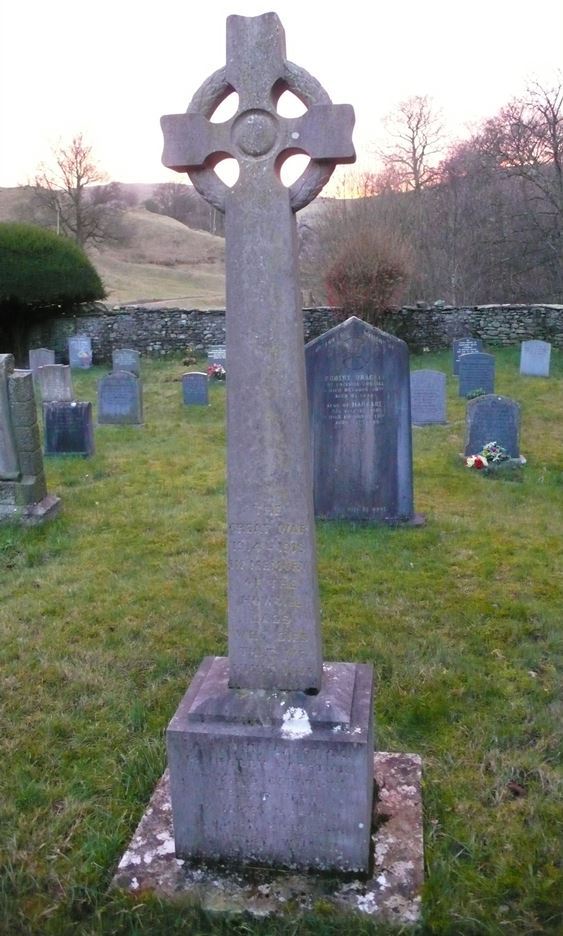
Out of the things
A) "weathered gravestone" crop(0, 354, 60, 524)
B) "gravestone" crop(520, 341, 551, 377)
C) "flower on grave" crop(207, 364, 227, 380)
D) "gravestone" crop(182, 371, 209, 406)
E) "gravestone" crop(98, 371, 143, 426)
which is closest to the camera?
"weathered gravestone" crop(0, 354, 60, 524)

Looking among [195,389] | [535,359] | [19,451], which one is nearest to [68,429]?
[19,451]

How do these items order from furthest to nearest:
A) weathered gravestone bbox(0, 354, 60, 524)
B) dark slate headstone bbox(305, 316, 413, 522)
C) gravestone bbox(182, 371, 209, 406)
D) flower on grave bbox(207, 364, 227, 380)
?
flower on grave bbox(207, 364, 227, 380) → gravestone bbox(182, 371, 209, 406) → weathered gravestone bbox(0, 354, 60, 524) → dark slate headstone bbox(305, 316, 413, 522)

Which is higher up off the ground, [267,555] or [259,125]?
[259,125]

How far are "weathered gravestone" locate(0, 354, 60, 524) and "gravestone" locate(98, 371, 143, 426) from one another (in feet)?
15.9

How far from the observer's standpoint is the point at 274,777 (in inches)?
106

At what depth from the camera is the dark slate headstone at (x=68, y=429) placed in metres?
9.81

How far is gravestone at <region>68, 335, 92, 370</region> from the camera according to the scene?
20.0m

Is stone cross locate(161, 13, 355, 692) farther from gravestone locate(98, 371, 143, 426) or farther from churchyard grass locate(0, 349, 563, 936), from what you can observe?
gravestone locate(98, 371, 143, 426)

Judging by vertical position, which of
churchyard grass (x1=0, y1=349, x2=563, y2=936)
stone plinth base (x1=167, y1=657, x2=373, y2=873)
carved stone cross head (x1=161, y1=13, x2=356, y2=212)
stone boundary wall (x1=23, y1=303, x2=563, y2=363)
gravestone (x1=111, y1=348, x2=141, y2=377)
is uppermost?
carved stone cross head (x1=161, y1=13, x2=356, y2=212)

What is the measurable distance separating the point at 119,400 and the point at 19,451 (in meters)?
5.07

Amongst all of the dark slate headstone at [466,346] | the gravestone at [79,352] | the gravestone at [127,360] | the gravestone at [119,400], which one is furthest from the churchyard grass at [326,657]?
the gravestone at [79,352]

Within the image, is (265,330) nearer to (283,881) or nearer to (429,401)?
(283,881)

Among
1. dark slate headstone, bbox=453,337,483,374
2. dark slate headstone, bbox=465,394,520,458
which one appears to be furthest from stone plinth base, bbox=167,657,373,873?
dark slate headstone, bbox=453,337,483,374

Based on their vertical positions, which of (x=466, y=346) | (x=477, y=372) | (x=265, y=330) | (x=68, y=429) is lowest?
(x=68, y=429)
